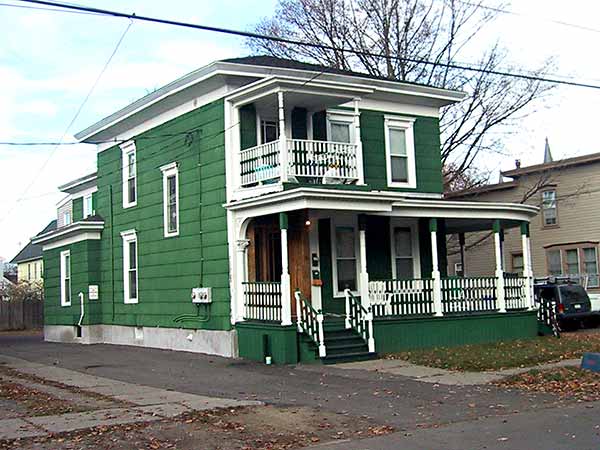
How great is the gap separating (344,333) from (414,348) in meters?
2.00

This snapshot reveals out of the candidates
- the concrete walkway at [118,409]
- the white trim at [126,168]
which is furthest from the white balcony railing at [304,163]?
the white trim at [126,168]

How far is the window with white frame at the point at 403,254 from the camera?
2312 centimetres

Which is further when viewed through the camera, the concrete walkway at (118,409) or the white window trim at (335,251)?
the white window trim at (335,251)

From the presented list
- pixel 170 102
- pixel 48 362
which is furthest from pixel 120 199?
pixel 48 362

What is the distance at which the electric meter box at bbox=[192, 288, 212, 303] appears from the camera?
837 inches

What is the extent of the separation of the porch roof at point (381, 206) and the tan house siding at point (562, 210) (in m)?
11.3

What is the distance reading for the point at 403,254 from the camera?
23.3 meters

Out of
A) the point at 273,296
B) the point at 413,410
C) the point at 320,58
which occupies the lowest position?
the point at 413,410

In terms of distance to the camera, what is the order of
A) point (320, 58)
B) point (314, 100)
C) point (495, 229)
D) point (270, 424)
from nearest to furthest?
1. point (270, 424)
2. point (314, 100)
3. point (495, 229)
4. point (320, 58)

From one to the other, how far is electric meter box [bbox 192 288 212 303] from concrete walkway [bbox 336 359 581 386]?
464cm

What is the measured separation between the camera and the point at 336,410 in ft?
40.2

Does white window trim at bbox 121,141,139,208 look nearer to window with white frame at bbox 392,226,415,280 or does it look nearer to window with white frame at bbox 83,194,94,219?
window with white frame at bbox 83,194,94,219

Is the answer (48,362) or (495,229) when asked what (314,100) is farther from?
(48,362)

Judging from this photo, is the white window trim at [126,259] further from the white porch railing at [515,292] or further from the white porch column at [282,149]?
the white porch railing at [515,292]
